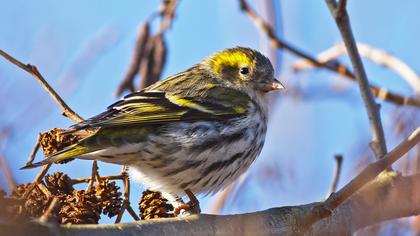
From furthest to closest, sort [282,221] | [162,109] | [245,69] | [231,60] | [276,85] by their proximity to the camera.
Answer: [231,60]
[245,69]
[276,85]
[162,109]
[282,221]

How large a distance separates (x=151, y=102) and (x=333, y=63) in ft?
6.09

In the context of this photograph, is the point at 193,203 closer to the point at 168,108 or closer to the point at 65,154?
the point at 168,108

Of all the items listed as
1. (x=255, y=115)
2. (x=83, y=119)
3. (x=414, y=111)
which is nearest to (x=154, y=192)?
(x=83, y=119)

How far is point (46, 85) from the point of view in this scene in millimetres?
3453

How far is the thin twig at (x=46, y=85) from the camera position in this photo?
127 inches

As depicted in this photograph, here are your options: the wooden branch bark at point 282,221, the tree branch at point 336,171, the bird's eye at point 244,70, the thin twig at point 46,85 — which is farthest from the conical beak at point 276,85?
the thin twig at point 46,85

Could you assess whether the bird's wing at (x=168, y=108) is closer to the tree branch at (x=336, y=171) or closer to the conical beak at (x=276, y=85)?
the conical beak at (x=276, y=85)

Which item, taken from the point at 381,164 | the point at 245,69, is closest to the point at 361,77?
the point at 245,69

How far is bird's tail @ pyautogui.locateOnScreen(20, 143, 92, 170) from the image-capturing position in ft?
10.6

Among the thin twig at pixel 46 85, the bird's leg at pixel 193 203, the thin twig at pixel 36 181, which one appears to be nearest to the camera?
the thin twig at pixel 36 181

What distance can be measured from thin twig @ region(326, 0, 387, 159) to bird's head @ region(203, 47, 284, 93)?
0.88 meters

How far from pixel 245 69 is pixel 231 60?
Answer: 6.9 inches

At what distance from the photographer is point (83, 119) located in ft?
12.5

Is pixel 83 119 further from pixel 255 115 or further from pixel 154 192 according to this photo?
pixel 255 115
